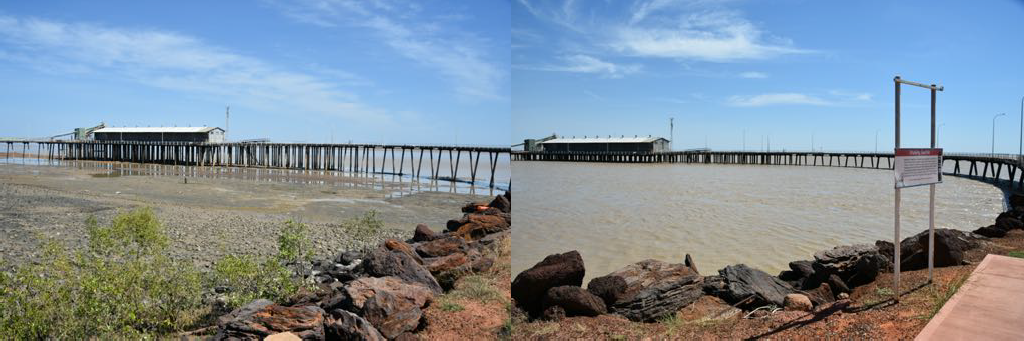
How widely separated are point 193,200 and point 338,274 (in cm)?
1413

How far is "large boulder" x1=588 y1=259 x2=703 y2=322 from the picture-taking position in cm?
533

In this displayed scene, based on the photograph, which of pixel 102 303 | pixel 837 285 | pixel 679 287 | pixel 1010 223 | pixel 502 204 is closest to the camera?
pixel 102 303

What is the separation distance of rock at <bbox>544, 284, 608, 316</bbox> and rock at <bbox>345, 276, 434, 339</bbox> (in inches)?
44.6

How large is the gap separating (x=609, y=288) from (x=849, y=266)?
3128mm

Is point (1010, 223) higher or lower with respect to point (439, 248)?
higher

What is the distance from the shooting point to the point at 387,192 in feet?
86.7

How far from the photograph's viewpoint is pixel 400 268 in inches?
257

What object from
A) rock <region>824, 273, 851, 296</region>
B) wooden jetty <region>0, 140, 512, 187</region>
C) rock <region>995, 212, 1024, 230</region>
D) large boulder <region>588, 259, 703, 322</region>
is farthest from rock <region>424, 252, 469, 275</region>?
wooden jetty <region>0, 140, 512, 187</region>

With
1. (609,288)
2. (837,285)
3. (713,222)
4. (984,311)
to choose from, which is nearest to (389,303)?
(609,288)

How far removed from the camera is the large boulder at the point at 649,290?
5332 millimetres

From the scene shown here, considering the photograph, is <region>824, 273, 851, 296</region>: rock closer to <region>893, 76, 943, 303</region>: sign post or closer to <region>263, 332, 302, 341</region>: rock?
<region>893, 76, 943, 303</region>: sign post

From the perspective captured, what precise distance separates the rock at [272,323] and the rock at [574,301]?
1866 mm

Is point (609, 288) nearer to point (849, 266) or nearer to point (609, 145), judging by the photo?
point (849, 266)

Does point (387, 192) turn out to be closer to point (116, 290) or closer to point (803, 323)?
point (116, 290)
